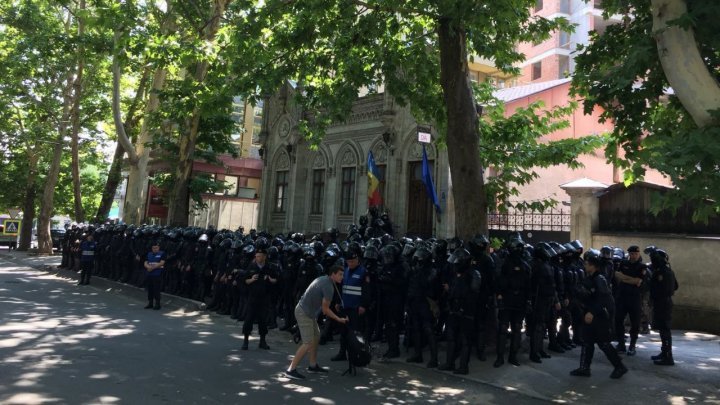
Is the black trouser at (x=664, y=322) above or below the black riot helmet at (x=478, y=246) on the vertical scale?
below

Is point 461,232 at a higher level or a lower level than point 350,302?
higher

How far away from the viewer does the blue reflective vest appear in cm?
785

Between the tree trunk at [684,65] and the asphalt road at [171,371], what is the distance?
4.04m

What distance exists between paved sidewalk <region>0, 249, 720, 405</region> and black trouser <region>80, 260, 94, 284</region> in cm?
1050

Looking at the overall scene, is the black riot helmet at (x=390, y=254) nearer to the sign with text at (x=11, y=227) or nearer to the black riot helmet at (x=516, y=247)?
the black riot helmet at (x=516, y=247)

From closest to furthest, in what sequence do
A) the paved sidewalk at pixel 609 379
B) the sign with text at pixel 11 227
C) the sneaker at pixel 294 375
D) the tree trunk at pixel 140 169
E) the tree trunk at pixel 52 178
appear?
1. the paved sidewalk at pixel 609 379
2. the sneaker at pixel 294 375
3. the tree trunk at pixel 140 169
4. the tree trunk at pixel 52 178
5. the sign with text at pixel 11 227

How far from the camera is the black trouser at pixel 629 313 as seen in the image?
8609 mm

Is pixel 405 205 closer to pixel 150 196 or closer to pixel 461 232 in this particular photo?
pixel 461 232

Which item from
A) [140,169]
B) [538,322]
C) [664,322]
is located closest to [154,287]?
[140,169]

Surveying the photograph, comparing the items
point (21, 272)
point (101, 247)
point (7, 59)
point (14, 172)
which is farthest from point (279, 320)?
point (14, 172)

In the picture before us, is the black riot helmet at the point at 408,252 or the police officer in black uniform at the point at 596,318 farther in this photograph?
the black riot helmet at the point at 408,252

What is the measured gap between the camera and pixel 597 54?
862 cm

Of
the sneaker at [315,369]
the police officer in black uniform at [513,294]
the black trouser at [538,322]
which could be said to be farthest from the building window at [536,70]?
the sneaker at [315,369]

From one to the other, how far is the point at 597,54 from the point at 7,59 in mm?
23989
